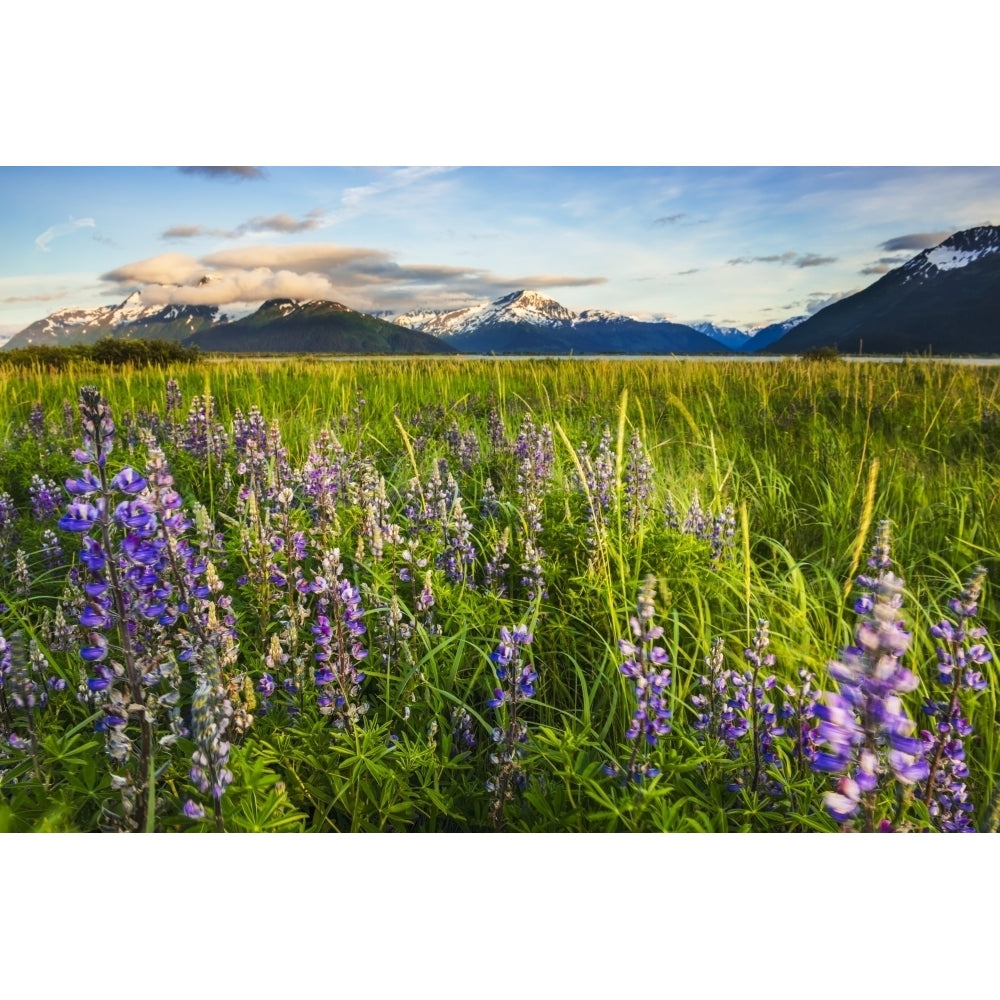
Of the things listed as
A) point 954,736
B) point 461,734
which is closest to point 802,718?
point 954,736

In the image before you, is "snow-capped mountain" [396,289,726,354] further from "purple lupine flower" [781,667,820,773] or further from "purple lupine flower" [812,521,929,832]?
"purple lupine flower" [812,521,929,832]

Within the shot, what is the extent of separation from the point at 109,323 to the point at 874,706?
3.21 meters

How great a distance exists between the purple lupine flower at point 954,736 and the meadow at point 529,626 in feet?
0.04

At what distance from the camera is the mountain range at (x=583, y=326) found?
107 inches

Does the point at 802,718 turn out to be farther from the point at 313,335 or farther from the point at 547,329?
the point at 313,335

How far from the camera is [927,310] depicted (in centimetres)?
284

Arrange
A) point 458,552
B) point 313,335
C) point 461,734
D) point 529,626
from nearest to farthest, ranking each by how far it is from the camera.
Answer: point 461,734, point 529,626, point 458,552, point 313,335

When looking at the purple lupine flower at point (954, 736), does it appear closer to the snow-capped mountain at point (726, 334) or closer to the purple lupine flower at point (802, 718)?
the purple lupine flower at point (802, 718)

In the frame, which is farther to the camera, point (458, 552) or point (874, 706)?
point (458, 552)

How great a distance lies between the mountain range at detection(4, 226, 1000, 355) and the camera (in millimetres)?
2723

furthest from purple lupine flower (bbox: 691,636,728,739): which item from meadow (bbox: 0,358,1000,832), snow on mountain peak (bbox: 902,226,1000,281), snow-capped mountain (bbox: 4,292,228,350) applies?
snow-capped mountain (bbox: 4,292,228,350)

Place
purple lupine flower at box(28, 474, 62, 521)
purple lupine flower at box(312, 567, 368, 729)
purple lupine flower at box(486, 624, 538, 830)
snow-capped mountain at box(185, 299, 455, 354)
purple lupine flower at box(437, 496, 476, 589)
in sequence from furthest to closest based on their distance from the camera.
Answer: snow-capped mountain at box(185, 299, 455, 354) → purple lupine flower at box(28, 474, 62, 521) → purple lupine flower at box(437, 496, 476, 589) → purple lupine flower at box(312, 567, 368, 729) → purple lupine flower at box(486, 624, 538, 830)

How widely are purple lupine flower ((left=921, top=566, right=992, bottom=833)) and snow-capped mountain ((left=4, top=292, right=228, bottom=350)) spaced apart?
3.02m

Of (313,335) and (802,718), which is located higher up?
(313,335)
